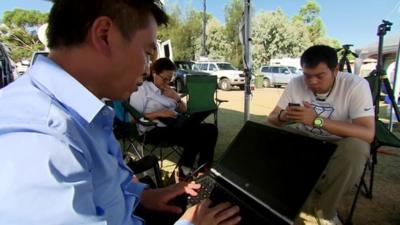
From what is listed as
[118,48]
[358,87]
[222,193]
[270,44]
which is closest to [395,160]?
[358,87]

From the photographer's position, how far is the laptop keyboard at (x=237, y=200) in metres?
1.12

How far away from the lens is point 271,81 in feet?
66.7

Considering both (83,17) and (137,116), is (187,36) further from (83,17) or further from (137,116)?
(83,17)

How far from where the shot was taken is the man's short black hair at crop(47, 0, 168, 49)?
2.63 feet

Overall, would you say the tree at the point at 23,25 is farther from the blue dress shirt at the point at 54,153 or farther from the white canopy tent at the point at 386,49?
the blue dress shirt at the point at 54,153

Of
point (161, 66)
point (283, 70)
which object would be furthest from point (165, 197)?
point (283, 70)

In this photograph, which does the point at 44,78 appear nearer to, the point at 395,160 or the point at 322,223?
the point at 322,223

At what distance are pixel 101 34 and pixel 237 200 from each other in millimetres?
792

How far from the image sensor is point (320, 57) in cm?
224

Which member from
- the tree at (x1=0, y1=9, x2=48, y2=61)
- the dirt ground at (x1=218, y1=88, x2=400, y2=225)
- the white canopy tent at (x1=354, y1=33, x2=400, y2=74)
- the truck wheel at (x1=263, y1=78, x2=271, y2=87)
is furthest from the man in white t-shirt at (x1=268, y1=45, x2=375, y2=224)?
the tree at (x1=0, y1=9, x2=48, y2=61)

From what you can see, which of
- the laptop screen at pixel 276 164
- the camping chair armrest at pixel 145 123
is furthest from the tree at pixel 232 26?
the laptop screen at pixel 276 164

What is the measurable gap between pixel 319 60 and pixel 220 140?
9.95ft

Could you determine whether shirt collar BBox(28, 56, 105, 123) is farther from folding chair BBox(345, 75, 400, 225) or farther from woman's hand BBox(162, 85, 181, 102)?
woman's hand BBox(162, 85, 181, 102)

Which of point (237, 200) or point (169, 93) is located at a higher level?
point (169, 93)
